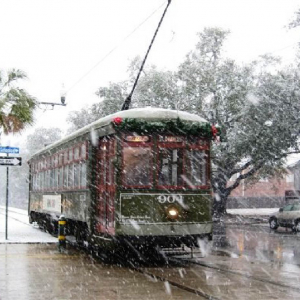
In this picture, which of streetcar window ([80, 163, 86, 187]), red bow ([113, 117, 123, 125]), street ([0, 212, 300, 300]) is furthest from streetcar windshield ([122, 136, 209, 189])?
streetcar window ([80, 163, 86, 187])

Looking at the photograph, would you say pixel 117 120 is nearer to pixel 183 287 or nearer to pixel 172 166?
pixel 172 166

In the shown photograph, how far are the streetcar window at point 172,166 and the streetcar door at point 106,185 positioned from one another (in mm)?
1124

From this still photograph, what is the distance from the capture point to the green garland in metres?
13.0

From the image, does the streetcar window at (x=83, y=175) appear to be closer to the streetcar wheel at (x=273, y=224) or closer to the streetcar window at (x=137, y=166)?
the streetcar window at (x=137, y=166)

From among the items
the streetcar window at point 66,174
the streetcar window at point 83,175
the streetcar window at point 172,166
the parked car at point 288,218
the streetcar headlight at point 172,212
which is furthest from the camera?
the parked car at point 288,218

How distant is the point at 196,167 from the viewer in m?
13.3

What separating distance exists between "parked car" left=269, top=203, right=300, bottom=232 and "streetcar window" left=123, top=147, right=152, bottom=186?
578 inches

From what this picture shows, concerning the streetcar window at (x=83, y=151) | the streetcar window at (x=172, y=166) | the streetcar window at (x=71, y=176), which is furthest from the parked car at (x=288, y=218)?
the streetcar window at (x=172, y=166)

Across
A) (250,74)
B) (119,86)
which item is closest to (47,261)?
(250,74)

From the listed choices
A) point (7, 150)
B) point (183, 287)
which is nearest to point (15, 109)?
point (7, 150)

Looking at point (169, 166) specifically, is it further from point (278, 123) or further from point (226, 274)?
point (278, 123)

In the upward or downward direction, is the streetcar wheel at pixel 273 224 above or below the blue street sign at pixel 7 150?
below

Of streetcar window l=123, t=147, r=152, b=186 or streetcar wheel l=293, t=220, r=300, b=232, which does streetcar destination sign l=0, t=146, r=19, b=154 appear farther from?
streetcar wheel l=293, t=220, r=300, b=232

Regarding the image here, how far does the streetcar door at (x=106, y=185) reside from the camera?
1313 centimetres
